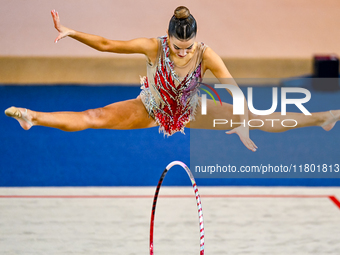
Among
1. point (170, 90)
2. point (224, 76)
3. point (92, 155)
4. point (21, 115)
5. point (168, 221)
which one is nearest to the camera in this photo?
point (21, 115)

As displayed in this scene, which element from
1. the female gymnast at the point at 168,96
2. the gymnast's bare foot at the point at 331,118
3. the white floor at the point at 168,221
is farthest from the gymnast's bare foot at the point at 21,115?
the gymnast's bare foot at the point at 331,118

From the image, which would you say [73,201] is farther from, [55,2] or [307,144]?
[55,2]

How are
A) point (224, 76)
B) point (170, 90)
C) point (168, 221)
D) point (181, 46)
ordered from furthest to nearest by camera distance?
point (168, 221) < point (170, 90) < point (224, 76) < point (181, 46)

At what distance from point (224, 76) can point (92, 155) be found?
2.54 metres

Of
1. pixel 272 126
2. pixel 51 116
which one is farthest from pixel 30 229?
pixel 272 126

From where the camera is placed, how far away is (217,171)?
454cm

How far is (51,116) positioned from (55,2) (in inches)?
206

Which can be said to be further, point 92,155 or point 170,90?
point 92,155

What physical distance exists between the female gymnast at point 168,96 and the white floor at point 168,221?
751 mm

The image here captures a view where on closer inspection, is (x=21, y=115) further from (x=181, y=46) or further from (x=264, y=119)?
(x=264, y=119)

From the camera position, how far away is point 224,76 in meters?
2.40

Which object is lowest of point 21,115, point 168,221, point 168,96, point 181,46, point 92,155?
point 168,221

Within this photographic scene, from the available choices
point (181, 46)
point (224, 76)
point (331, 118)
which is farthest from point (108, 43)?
point (331, 118)

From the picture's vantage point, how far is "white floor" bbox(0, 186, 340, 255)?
282 cm
